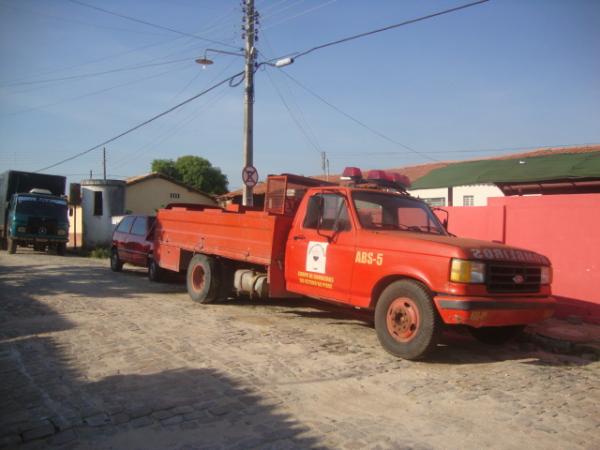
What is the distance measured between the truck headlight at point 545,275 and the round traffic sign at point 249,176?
9.79 m

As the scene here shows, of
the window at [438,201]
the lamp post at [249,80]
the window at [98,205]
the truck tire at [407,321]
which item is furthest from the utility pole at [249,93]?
the window at [98,205]

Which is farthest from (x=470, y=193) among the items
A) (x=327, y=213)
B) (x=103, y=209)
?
(x=327, y=213)

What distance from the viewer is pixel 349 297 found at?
6422mm

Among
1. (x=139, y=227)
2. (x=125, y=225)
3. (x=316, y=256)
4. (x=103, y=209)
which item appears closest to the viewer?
(x=316, y=256)

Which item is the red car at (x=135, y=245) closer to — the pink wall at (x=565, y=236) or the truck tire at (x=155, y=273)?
the truck tire at (x=155, y=273)

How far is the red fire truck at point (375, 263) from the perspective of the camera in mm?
5492

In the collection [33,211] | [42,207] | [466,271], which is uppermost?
[42,207]

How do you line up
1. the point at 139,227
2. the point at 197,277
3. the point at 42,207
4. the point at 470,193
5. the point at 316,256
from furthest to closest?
the point at 470,193 → the point at 42,207 → the point at 139,227 → the point at 197,277 → the point at 316,256

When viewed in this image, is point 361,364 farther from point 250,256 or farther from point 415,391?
point 250,256

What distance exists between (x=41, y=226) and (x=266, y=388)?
19.0 meters

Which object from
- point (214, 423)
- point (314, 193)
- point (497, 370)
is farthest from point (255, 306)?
point (214, 423)

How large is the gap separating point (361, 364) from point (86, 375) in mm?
2828

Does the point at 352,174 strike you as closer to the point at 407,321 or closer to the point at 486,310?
the point at 407,321

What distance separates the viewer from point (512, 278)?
5.77 m
